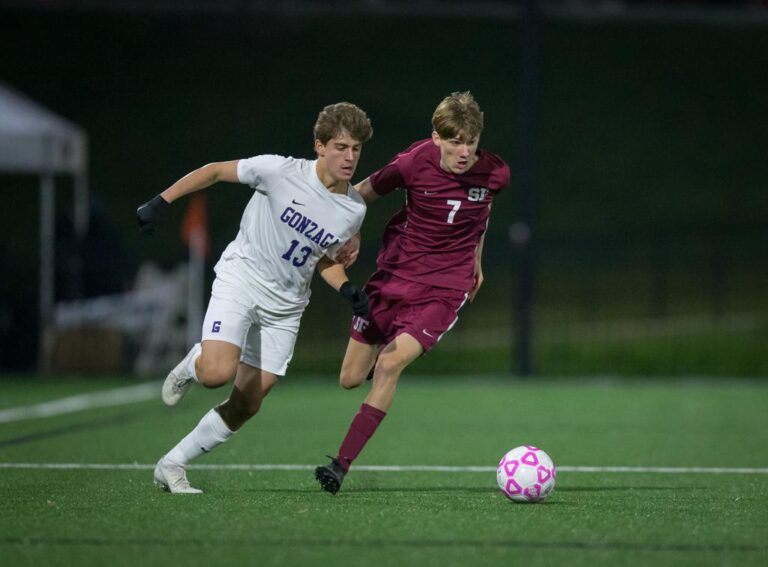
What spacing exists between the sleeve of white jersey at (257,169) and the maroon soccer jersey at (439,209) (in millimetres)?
669

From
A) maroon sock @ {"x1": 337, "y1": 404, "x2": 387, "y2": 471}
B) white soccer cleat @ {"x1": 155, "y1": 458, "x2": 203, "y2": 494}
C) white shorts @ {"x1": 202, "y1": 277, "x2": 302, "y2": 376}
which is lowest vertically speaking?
white soccer cleat @ {"x1": 155, "y1": 458, "x2": 203, "y2": 494}

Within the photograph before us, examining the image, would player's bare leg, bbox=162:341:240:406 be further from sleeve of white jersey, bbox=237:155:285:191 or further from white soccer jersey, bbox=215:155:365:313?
sleeve of white jersey, bbox=237:155:285:191

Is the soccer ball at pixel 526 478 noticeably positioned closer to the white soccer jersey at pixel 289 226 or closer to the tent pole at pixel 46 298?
the white soccer jersey at pixel 289 226

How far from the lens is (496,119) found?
98.1 ft

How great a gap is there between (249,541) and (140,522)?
0.70 metres

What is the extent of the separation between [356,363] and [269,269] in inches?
31.2

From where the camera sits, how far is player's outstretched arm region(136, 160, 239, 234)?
6824 mm

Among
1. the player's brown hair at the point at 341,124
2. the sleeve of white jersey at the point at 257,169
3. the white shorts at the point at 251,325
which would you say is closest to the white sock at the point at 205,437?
the white shorts at the point at 251,325

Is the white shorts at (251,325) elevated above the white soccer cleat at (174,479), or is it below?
above

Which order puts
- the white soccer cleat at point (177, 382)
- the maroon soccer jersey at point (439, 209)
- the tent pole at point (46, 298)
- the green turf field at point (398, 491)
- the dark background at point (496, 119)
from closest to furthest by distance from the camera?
the green turf field at point (398, 491) → the white soccer cleat at point (177, 382) → the maroon soccer jersey at point (439, 209) → the tent pole at point (46, 298) → the dark background at point (496, 119)

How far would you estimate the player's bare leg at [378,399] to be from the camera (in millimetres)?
7055

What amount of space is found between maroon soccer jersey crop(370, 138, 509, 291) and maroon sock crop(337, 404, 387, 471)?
83 centimetres

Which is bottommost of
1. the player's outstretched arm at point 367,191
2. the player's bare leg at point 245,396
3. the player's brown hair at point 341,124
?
the player's bare leg at point 245,396

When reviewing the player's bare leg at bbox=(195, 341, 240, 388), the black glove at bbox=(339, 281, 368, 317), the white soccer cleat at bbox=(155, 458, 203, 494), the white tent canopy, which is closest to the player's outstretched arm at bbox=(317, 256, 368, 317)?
the black glove at bbox=(339, 281, 368, 317)
